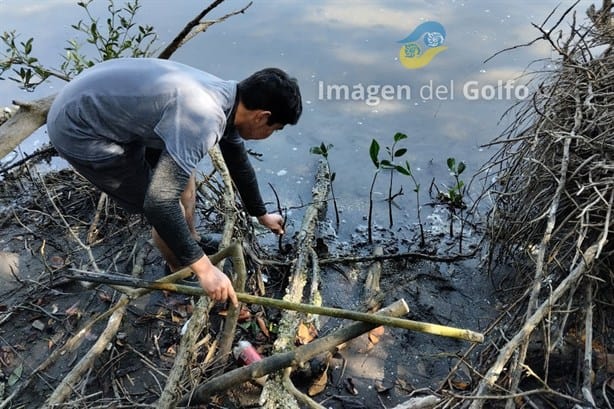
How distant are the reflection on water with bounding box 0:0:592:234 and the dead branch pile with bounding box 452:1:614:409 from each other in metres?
1.00

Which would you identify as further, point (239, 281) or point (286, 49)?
point (286, 49)

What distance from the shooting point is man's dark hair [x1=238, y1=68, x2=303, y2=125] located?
1874 mm

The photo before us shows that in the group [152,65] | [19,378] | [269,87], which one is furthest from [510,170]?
[19,378]

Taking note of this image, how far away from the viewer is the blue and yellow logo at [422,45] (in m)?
4.52

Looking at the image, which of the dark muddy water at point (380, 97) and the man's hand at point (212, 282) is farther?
the dark muddy water at point (380, 97)

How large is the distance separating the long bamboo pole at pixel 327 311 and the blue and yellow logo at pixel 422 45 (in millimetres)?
3087

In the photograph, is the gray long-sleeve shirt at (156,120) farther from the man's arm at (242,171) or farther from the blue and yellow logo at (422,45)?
the blue and yellow logo at (422,45)

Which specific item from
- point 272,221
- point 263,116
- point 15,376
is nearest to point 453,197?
point 272,221

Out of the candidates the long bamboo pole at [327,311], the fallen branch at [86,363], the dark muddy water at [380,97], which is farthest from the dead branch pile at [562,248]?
the fallen branch at [86,363]

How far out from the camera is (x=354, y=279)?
2824 millimetres

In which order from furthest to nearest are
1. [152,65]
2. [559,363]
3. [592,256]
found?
[559,363], [152,65], [592,256]

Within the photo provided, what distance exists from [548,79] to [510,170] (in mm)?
593

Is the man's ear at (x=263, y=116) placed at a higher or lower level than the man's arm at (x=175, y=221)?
higher

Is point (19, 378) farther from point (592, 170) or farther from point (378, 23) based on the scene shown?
point (378, 23)
